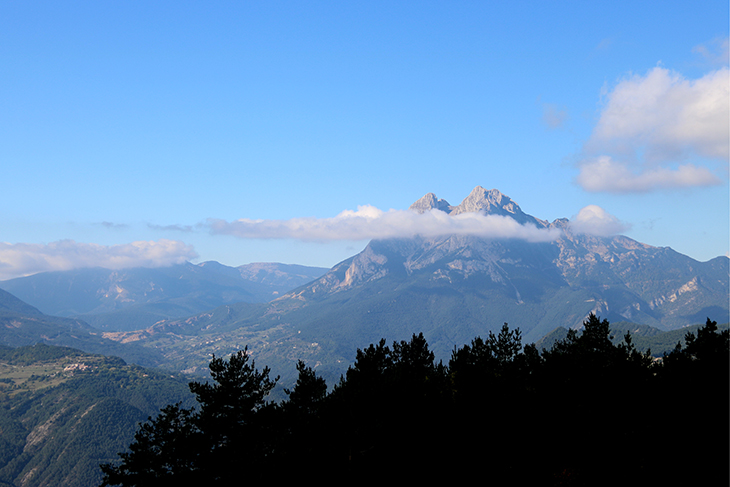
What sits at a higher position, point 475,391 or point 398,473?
point 475,391

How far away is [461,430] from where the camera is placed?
5766cm

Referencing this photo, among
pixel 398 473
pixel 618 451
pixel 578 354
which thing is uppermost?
pixel 578 354

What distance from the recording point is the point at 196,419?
52.9 metres

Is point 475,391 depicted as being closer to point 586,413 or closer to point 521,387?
point 521,387

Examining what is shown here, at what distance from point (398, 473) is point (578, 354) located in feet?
122

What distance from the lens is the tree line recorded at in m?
48.1

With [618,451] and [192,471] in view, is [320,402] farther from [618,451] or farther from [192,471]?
[618,451]

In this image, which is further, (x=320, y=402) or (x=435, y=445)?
(x=320, y=402)

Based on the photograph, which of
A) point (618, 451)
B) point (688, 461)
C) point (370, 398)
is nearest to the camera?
point (688, 461)

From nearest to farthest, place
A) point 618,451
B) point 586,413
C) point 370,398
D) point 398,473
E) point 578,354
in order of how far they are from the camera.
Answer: point 618,451 → point 398,473 → point 586,413 → point 370,398 → point 578,354

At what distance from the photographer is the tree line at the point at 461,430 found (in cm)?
4812

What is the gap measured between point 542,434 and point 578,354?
21.1 m

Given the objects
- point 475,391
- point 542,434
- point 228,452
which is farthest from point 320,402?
point 542,434

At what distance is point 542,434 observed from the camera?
58.6 meters
